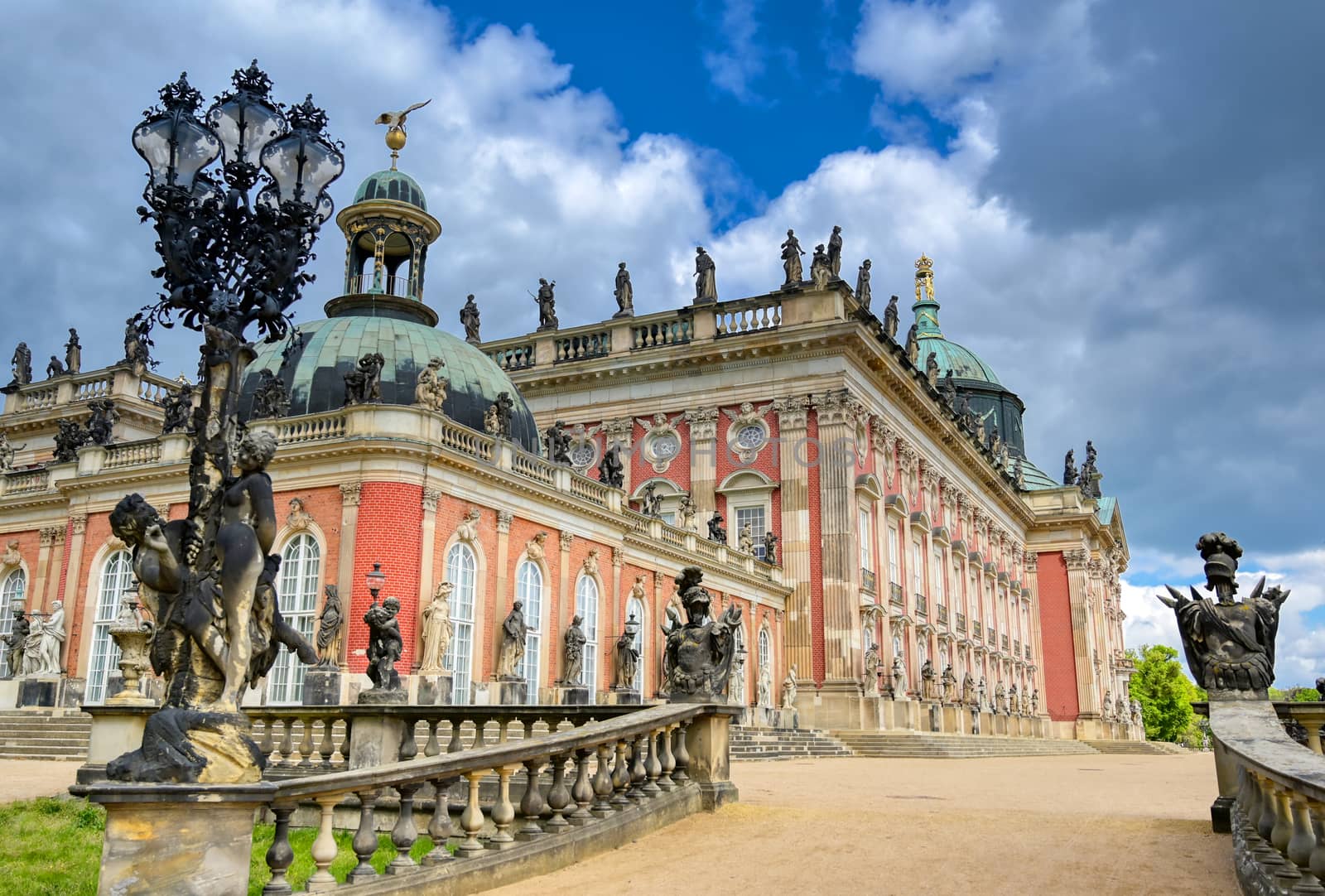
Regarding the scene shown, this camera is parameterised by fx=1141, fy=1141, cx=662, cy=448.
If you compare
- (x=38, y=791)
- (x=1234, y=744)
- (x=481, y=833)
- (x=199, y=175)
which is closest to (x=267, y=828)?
(x=481, y=833)

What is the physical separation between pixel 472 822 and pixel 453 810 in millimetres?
2599

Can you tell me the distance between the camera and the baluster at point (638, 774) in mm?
10758

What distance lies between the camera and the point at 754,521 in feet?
131

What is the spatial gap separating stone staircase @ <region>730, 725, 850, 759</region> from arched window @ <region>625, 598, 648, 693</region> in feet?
9.20

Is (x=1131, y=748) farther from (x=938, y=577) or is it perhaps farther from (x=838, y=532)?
(x=838, y=532)

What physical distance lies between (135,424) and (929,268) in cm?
5539

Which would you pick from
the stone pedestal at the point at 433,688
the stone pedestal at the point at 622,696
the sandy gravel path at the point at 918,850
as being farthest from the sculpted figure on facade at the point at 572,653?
the sandy gravel path at the point at 918,850

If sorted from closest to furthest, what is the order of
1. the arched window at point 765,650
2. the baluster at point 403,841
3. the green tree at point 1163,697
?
the baluster at point 403,841 < the arched window at point 765,650 < the green tree at point 1163,697

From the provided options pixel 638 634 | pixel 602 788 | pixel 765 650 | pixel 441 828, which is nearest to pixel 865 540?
pixel 765 650

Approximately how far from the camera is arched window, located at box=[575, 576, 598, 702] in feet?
93.9

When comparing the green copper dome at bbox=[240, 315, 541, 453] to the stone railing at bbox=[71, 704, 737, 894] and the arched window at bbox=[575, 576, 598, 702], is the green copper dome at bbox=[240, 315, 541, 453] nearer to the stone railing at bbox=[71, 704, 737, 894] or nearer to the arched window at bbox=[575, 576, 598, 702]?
the arched window at bbox=[575, 576, 598, 702]

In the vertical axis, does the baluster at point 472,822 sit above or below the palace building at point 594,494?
below

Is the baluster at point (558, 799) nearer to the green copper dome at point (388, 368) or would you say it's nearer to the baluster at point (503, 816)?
the baluster at point (503, 816)

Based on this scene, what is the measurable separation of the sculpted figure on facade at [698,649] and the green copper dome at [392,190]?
2334cm
